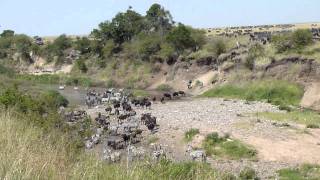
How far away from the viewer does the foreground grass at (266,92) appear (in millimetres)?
51697

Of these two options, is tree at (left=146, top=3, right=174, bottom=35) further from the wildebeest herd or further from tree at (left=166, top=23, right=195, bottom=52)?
the wildebeest herd

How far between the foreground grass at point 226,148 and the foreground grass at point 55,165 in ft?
62.0

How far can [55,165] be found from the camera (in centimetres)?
670

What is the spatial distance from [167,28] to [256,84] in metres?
40.2

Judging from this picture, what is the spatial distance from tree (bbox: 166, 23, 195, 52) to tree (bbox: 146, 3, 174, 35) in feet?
56.3

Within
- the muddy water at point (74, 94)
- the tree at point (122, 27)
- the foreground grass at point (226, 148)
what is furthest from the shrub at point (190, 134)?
the tree at point (122, 27)

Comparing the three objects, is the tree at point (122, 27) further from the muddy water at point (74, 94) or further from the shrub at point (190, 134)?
the shrub at point (190, 134)

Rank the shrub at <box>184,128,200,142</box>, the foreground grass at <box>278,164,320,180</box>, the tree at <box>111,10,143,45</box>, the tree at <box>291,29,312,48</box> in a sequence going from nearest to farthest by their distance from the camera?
A: the foreground grass at <box>278,164,320,180</box>, the shrub at <box>184,128,200,142</box>, the tree at <box>291,29,312,48</box>, the tree at <box>111,10,143,45</box>

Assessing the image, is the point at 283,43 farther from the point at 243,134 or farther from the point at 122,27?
the point at 122,27

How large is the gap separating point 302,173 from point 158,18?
75375 millimetres

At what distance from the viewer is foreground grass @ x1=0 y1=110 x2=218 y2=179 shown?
6.16 meters

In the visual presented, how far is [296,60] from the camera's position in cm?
5728

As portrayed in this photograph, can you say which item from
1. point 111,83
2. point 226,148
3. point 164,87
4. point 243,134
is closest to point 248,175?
point 226,148

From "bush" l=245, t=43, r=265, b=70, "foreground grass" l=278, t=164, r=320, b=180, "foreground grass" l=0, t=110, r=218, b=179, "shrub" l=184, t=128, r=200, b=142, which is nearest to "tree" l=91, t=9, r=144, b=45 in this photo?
"bush" l=245, t=43, r=265, b=70
